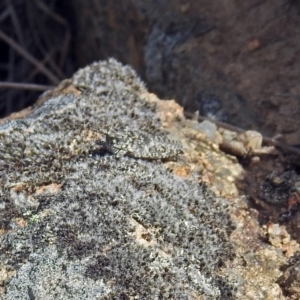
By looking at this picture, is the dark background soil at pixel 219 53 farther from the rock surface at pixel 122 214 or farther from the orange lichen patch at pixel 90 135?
the orange lichen patch at pixel 90 135

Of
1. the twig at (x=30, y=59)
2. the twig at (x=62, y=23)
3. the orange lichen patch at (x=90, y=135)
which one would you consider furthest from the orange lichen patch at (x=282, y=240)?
the twig at (x=62, y=23)

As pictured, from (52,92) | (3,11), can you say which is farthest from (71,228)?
(3,11)

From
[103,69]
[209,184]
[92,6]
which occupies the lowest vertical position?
[209,184]

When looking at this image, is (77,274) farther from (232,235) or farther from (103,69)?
(103,69)

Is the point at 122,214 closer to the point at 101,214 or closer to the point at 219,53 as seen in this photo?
the point at 101,214

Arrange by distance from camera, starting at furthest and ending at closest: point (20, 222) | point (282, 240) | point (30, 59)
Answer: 1. point (30, 59)
2. point (282, 240)
3. point (20, 222)

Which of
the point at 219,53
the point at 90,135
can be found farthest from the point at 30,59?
the point at 90,135

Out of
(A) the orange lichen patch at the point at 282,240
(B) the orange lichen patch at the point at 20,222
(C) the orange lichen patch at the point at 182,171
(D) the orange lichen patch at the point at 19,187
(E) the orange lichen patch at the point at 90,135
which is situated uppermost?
(E) the orange lichen patch at the point at 90,135
